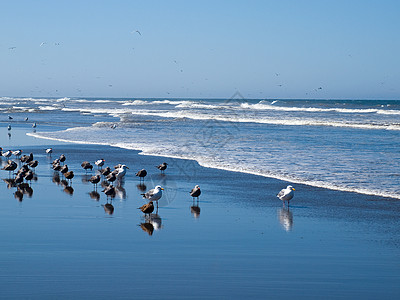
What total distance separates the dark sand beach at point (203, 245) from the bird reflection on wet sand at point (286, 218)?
0.02 m

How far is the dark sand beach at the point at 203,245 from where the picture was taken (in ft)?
22.9

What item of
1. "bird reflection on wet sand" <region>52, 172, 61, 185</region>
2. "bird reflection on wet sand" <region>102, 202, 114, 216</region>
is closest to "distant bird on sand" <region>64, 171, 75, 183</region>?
"bird reflection on wet sand" <region>52, 172, 61, 185</region>

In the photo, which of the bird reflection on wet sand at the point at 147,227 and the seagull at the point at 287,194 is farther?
the seagull at the point at 287,194

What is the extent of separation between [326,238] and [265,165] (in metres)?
9.40

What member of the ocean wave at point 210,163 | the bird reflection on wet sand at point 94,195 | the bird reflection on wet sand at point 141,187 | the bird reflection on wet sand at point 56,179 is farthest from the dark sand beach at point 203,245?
the bird reflection on wet sand at point 56,179

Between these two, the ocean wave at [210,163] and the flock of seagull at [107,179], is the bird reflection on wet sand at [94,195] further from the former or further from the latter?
the ocean wave at [210,163]

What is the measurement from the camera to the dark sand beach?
6992 mm

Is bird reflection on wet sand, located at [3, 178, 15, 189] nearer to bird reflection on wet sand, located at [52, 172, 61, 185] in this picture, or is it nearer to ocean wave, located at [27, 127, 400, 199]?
bird reflection on wet sand, located at [52, 172, 61, 185]

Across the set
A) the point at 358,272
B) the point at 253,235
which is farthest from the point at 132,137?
the point at 358,272

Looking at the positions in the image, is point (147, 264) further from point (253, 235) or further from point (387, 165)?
point (387, 165)

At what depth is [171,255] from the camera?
8391mm

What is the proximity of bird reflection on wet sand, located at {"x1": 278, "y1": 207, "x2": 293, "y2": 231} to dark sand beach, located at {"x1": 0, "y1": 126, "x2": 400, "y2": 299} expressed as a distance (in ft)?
0.07

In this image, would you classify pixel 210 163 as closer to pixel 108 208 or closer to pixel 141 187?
pixel 141 187

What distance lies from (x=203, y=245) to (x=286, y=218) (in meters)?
2.78
